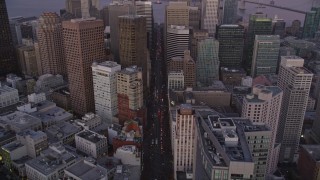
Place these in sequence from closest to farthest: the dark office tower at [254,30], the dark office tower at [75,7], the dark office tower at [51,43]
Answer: the dark office tower at [51,43]
the dark office tower at [254,30]
the dark office tower at [75,7]

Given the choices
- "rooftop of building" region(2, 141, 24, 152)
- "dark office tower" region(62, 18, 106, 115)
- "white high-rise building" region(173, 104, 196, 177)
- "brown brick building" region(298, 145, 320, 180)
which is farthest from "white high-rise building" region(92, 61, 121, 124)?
"brown brick building" region(298, 145, 320, 180)

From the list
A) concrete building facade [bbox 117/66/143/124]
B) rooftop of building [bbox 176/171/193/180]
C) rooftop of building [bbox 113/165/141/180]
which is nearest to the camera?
rooftop of building [bbox 113/165/141/180]

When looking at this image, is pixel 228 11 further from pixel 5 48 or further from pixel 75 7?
pixel 5 48

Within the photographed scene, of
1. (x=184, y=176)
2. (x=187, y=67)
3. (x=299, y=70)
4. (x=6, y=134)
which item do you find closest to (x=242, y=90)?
(x=187, y=67)

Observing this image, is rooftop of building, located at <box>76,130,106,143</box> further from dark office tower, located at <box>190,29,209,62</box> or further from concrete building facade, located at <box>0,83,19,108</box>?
dark office tower, located at <box>190,29,209,62</box>

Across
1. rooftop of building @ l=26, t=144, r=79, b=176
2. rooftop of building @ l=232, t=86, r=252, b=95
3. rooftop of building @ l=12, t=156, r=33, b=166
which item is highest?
rooftop of building @ l=232, t=86, r=252, b=95

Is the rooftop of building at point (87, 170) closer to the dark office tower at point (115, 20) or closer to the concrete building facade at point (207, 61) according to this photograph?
the concrete building facade at point (207, 61)

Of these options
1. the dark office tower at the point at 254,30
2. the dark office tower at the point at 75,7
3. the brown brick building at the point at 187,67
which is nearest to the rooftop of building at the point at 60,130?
the brown brick building at the point at 187,67
